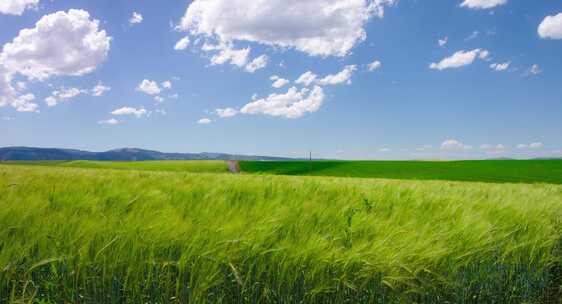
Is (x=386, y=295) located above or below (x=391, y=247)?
below

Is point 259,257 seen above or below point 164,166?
above

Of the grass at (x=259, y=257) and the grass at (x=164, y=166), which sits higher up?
the grass at (x=259, y=257)

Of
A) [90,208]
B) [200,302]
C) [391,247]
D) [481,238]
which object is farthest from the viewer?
[90,208]

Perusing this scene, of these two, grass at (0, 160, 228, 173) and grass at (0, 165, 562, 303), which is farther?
grass at (0, 160, 228, 173)

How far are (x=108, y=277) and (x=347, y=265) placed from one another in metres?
1.03

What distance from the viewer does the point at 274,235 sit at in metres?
1.67

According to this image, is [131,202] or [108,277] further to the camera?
[131,202]

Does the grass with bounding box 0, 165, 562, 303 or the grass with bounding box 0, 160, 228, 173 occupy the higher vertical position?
the grass with bounding box 0, 165, 562, 303

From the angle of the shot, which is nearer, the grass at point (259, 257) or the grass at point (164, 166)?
the grass at point (259, 257)

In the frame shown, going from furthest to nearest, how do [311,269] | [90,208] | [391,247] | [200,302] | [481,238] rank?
[90,208] < [481,238] < [391,247] < [311,269] < [200,302]

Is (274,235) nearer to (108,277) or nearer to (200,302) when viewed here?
(200,302)

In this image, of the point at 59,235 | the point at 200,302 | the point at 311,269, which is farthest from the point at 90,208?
the point at 311,269

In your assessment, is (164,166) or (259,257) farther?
(164,166)

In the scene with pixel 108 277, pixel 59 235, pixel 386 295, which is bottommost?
pixel 386 295
